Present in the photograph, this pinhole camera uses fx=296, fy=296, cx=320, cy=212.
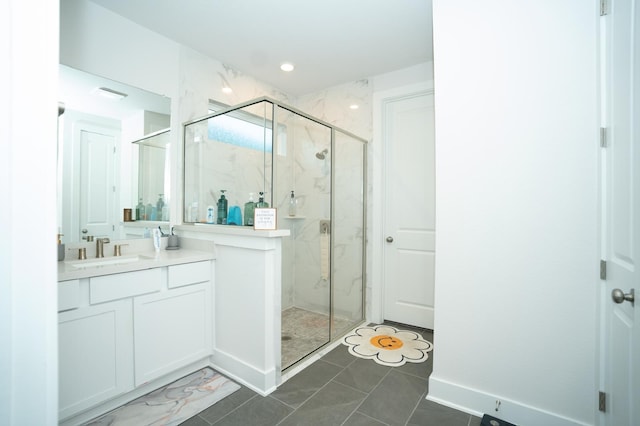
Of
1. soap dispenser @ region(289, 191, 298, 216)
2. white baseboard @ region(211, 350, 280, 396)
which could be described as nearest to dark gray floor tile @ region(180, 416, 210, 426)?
white baseboard @ region(211, 350, 280, 396)

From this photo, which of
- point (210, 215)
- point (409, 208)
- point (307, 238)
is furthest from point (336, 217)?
point (210, 215)

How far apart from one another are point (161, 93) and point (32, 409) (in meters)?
2.29

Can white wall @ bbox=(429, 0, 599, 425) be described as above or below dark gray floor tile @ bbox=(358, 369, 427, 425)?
above

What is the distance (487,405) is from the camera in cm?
164

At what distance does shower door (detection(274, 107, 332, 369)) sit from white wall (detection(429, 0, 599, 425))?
115 centimetres

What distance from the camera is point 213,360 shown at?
7.11 feet

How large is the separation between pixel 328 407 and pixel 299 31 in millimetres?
2643

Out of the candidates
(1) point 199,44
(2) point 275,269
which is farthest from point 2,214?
(1) point 199,44

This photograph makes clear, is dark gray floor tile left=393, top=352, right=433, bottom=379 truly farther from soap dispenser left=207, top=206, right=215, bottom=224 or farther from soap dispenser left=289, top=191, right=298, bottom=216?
soap dispenser left=207, top=206, right=215, bottom=224

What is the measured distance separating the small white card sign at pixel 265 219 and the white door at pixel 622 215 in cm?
161

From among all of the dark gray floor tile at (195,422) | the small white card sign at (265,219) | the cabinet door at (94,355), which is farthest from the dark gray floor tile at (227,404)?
the small white card sign at (265,219)

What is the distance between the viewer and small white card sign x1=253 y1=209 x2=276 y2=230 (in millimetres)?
1876

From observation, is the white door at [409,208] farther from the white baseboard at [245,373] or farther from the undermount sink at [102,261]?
the undermount sink at [102,261]

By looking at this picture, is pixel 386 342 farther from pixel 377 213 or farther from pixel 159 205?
pixel 159 205
